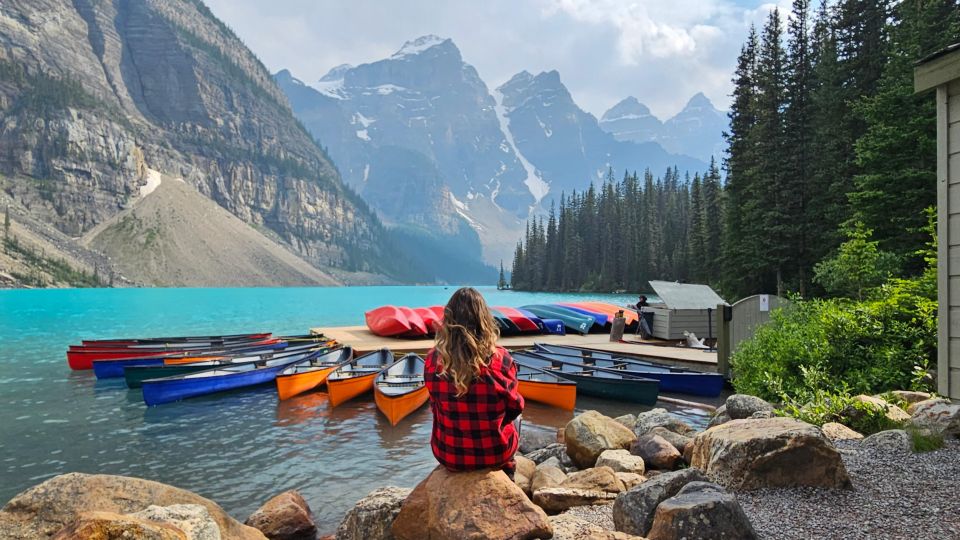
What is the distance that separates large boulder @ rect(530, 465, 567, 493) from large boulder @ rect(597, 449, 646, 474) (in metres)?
0.70

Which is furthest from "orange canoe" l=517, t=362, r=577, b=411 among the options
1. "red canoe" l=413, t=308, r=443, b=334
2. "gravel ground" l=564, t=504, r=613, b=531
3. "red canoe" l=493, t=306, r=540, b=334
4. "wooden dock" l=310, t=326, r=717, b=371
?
"red canoe" l=493, t=306, r=540, b=334

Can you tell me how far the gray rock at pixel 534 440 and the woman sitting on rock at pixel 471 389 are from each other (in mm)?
6702

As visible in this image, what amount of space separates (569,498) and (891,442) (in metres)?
3.61

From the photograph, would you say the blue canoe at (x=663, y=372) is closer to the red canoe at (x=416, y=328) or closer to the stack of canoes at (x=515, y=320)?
the stack of canoes at (x=515, y=320)

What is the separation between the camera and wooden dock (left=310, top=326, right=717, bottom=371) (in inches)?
723

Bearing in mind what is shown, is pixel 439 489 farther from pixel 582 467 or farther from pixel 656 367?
pixel 656 367

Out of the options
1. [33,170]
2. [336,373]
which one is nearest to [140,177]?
[33,170]

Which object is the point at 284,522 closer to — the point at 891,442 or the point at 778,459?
the point at 778,459

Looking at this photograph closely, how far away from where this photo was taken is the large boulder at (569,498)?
6578 millimetres

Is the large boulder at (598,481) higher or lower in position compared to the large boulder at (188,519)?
lower

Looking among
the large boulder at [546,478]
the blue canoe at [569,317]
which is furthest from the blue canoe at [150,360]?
the large boulder at [546,478]

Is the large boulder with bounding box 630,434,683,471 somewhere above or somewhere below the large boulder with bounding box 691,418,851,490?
below

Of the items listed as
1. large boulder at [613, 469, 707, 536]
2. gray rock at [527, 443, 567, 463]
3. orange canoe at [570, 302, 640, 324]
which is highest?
orange canoe at [570, 302, 640, 324]

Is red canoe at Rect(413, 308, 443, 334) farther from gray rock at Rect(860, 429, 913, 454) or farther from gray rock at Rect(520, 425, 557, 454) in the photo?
gray rock at Rect(860, 429, 913, 454)
